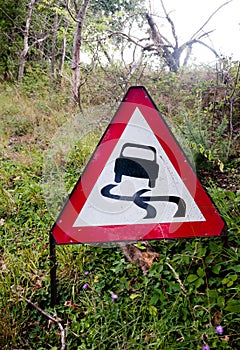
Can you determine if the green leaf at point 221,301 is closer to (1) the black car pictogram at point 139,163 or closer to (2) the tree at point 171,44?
(1) the black car pictogram at point 139,163

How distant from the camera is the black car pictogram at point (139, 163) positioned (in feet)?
4.44

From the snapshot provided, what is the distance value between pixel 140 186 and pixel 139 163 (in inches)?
4.0

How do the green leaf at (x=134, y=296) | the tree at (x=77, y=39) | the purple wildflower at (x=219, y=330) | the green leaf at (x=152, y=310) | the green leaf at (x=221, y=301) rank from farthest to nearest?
the tree at (x=77, y=39) → the green leaf at (x=134, y=296) → the green leaf at (x=152, y=310) → the green leaf at (x=221, y=301) → the purple wildflower at (x=219, y=330)

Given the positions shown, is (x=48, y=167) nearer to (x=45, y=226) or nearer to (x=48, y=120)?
(x=45, y=226)

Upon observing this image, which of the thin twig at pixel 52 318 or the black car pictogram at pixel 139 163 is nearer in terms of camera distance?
the black car pictogram at pixel 139 163

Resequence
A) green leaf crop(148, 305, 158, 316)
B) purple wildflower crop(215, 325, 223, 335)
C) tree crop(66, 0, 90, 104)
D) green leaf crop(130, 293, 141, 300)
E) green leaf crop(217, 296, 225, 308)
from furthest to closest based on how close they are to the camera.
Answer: tree crop(66, 0, 90, 104)
green leaf crop(130, 293, 141, 300)
green leaf crop(148, 305, 158, 316)
green leaf crop(217, 296, 225, 308)
purple wildflower crop(215, 325, 223, 335)

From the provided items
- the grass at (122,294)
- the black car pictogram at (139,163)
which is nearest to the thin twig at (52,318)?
the grass at (122,294)

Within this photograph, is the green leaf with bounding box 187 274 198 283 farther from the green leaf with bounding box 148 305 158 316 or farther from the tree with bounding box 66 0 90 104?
the tree with bounding box 66 0 90 104

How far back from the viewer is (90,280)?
1785mm

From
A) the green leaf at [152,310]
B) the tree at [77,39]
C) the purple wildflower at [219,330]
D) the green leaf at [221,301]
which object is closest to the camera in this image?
the purple wildflower at [219,330]

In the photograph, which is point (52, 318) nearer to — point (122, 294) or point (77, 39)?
point (122, 294)

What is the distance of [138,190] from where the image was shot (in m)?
1.36

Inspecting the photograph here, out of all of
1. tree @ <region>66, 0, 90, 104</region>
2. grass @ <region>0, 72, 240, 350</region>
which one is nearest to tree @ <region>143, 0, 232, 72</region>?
tree @ <region>66, 0, 90, 104</region>

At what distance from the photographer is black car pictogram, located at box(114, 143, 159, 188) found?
135cm
